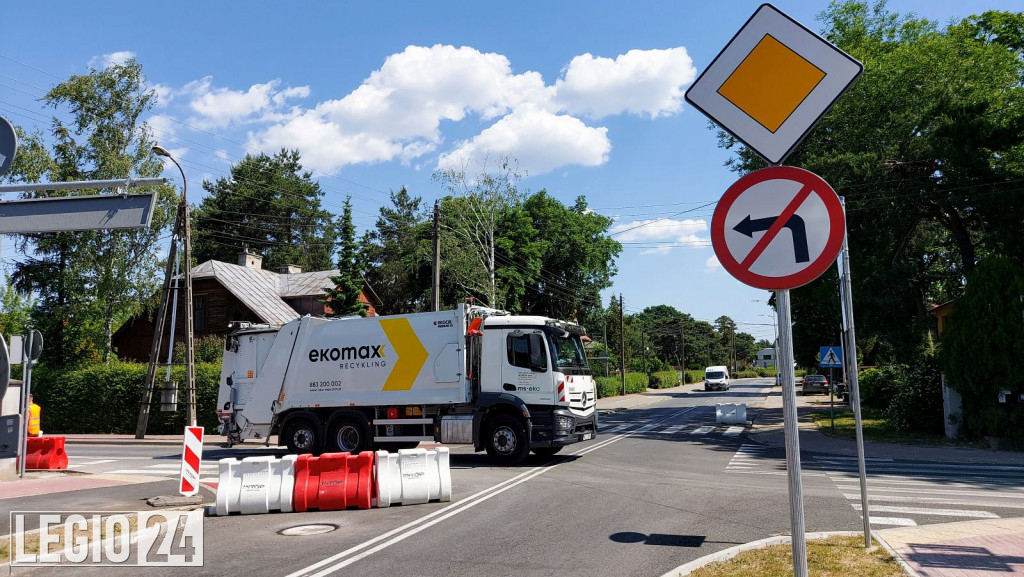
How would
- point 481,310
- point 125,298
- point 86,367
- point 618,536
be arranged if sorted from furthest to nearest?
1. point 125,298
2. point 86,367
3. point 481,310
4. point 618,536

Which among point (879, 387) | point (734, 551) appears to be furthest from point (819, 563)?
point (879, 387)

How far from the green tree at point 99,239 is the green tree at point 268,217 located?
21.9 metres

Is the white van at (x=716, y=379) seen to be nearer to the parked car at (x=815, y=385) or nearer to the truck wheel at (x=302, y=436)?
the parked car at (x=815, y=385)

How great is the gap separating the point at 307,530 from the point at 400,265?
42.8 m

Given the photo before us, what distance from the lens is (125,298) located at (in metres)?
32.8

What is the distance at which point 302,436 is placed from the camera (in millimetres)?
17375

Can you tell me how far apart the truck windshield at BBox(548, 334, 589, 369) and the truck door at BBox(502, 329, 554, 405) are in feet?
0.78

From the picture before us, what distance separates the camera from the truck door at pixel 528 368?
15.2m

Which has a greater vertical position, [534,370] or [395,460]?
[534,370]

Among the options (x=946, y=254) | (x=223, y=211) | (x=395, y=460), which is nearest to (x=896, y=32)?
(x=946, y=254)

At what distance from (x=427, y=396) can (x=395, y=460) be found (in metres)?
5.55

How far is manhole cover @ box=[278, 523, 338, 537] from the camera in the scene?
28.2ft

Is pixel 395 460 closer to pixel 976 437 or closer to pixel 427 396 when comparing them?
pixel 427 396
